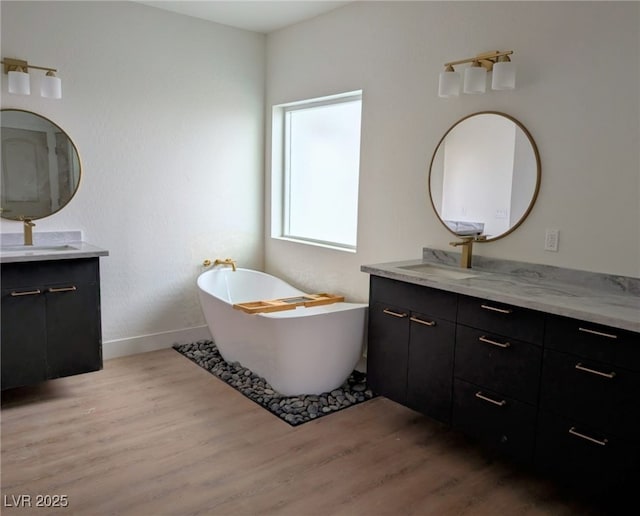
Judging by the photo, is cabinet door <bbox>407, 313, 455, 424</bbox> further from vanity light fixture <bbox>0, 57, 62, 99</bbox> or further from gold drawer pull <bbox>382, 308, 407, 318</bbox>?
vanity light fixture <bbox>0, 57, 62, 99</bbox>

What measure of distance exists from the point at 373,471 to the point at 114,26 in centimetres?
351

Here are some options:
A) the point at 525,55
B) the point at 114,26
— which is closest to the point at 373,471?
the point at 525,55

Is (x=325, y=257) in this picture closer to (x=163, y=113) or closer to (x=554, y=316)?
(x=163, y=113)

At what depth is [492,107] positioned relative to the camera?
2865 mm

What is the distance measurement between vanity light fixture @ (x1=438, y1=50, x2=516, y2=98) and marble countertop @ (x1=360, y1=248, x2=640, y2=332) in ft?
3.10

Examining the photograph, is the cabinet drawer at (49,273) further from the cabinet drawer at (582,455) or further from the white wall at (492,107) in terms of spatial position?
the cabinet drawer at (582,455)

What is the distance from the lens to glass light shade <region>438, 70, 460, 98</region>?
2.83 m

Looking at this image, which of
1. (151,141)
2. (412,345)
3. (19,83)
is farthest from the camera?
(151,141)

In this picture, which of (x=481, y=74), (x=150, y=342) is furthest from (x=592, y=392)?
(x=150, y=342)

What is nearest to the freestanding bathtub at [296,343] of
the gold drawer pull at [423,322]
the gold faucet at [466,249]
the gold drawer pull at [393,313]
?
the gold drawer pull at [393,313]

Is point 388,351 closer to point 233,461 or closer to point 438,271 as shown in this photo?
point 438,271

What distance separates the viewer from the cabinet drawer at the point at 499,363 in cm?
222

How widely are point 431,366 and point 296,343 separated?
2.79ft

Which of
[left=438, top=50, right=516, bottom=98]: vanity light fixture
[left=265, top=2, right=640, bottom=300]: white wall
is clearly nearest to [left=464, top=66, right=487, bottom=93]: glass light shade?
[left=438, top=50, right=516, bottom=98]: vanity light fixture
